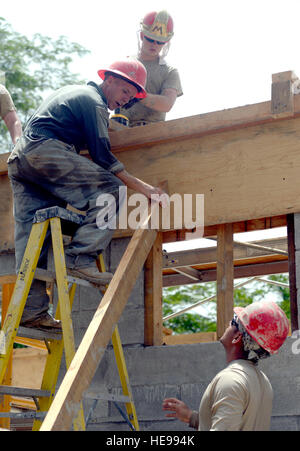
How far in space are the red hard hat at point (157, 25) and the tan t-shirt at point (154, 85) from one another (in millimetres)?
267

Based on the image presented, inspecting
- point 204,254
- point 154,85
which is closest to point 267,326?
point 154,85

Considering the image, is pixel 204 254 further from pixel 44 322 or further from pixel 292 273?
pixel 44 322

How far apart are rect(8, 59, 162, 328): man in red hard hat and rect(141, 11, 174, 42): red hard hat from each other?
1856mm

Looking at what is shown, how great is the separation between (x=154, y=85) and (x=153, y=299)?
90.2 inches

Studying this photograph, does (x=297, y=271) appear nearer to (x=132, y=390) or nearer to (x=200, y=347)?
(x=200, y=347)

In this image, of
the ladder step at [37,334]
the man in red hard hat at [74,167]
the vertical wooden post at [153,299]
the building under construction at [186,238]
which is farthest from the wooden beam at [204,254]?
the ladder step at [37,334]

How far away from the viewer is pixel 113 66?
5133mm

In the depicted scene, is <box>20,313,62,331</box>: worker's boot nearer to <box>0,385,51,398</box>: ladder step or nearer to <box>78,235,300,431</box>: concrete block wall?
<box>0,385,51,398</box>: ladder step

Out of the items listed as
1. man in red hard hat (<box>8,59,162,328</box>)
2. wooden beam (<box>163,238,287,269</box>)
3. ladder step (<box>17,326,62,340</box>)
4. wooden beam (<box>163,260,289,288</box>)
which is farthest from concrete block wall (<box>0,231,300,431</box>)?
wooden beam (<box>163,260,289,288</box>)

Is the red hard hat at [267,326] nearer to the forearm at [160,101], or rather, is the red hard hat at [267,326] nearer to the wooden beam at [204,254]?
the forearm at [160,101]

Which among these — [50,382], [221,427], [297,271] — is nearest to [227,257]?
[297,271]

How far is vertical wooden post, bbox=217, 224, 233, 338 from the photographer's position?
552 centimetres

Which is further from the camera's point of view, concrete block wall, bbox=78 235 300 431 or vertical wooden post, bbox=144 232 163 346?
vertical wooden post, bbox=144 232 163 346

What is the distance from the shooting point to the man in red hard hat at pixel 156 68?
6.93m
